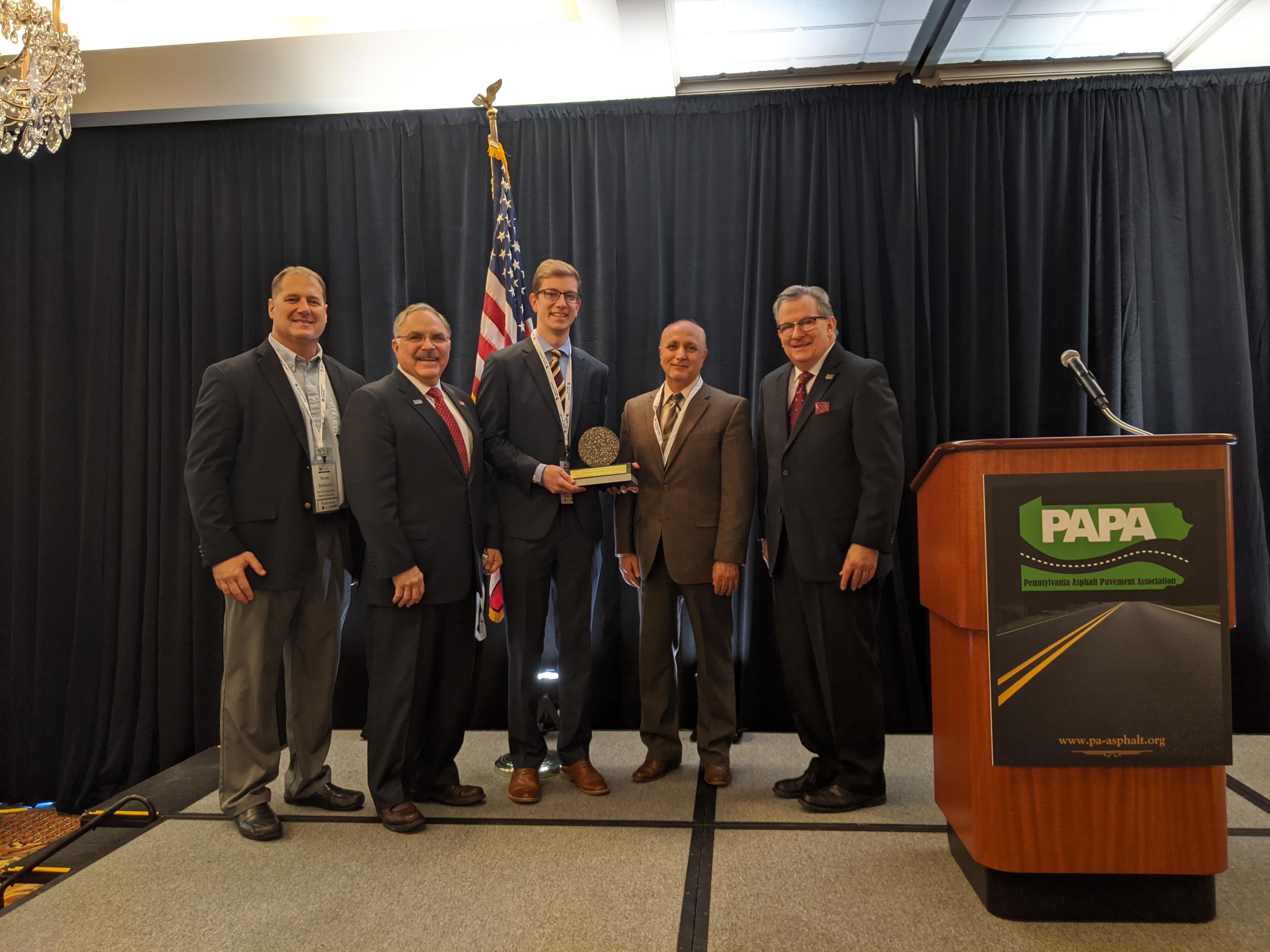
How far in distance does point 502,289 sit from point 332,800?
2.17 m

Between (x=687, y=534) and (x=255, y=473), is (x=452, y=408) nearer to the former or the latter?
(x=255, y=473)

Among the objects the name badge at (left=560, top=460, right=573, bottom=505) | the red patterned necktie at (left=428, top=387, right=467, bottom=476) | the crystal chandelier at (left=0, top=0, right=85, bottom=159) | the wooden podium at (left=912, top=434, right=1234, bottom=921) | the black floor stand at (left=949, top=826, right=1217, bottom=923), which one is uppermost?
the crystal chandelier at (left=0, top=0, right=85, bottom=159)

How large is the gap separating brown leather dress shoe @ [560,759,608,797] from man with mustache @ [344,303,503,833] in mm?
326

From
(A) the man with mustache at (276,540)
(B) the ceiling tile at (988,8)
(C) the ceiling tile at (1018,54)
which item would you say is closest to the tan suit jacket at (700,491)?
(A) the man with mustache at (276,540)

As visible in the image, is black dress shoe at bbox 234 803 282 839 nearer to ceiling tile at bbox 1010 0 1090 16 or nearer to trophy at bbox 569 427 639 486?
trophy at bbox 569 427 639 486

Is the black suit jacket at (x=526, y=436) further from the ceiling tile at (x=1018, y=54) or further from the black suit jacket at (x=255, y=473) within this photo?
the ceiling tile at (x=1018, y=54)

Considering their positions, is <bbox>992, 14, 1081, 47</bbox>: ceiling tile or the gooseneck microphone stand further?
<bbox>992, 14, 1081, 47</bbox>: ceiling tile

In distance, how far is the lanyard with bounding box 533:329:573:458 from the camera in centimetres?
281

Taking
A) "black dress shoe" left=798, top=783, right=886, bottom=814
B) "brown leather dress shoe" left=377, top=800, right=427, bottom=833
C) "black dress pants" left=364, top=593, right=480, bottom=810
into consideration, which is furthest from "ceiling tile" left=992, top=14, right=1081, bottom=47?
"brown leather dress shoe" left=377, top=800, right=427, bottom=833

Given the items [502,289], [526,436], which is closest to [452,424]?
[526,436]

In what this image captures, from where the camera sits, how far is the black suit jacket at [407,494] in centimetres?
245

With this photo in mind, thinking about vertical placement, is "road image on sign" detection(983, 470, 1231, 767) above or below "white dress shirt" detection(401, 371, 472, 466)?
below

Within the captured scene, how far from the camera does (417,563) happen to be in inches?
98.3

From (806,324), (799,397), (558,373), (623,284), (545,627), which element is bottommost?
(545,627)
